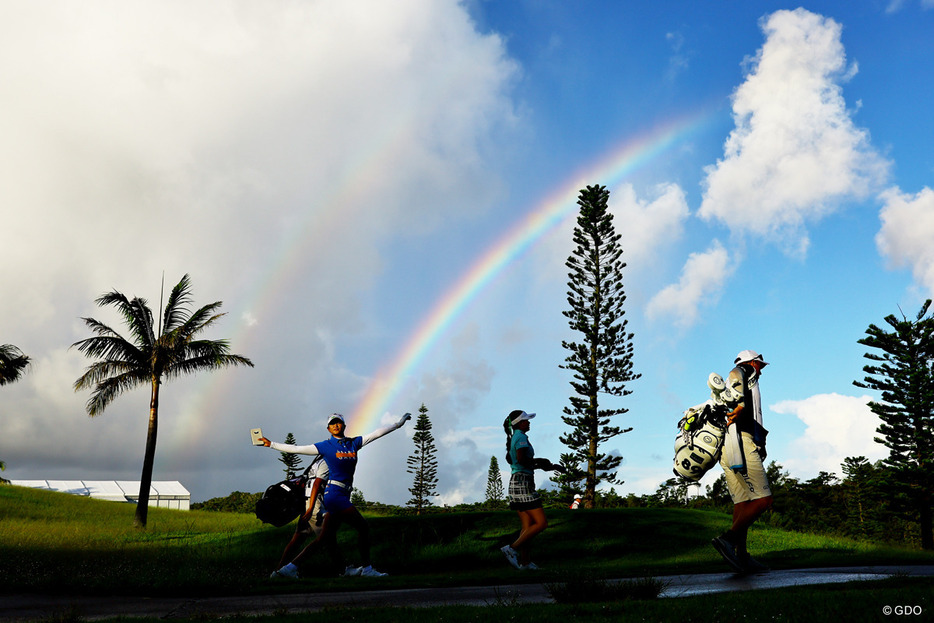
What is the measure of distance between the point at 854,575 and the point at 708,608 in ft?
10.9

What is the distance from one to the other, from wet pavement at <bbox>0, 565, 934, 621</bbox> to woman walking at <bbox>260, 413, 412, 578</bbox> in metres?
2.11

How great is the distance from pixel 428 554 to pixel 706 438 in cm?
640

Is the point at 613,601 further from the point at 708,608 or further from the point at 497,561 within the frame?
the point at 497,561

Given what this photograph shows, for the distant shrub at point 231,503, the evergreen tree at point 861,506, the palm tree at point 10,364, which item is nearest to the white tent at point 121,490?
the distant shrub at point 231,503

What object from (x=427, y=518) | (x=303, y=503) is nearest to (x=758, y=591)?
(x=303, y=503)

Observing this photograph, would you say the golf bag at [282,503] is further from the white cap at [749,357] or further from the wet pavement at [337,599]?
the white cap at [749,357]

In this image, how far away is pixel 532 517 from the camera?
9.50m

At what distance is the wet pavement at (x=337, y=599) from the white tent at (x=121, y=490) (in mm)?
65249

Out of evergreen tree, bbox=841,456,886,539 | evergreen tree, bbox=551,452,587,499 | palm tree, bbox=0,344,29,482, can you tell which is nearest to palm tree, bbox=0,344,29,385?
palm tree, bbox=0,344,29,482

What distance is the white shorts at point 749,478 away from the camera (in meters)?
7.82

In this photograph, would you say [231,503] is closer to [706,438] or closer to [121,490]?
[121,490]

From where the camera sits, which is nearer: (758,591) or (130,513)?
(758,591)

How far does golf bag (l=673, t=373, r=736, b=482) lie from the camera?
787 centimetres

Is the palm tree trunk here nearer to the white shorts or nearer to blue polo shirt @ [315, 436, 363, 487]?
blue polo shirt @ [315, 436, 363, 487]
